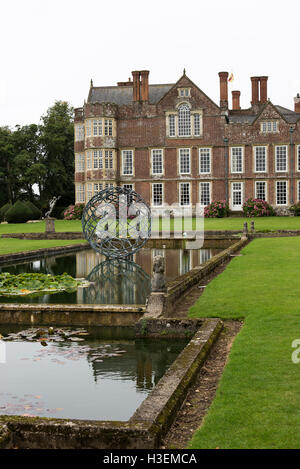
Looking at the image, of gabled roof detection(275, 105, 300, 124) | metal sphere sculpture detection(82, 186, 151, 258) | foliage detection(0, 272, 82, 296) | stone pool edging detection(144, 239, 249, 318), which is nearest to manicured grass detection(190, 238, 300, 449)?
stone pool edging detection(144, 239, 249, 318)

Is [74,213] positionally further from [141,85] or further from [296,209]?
[296,209]

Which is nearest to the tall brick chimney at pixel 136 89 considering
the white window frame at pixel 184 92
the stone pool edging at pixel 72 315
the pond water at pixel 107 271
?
the white window frame at pixel 184 92

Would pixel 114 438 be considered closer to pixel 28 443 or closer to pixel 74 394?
pixel 28 443

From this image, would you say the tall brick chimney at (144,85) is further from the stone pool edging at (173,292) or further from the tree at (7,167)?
the stone pool edging at (173,292)

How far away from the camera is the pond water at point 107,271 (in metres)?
12.4

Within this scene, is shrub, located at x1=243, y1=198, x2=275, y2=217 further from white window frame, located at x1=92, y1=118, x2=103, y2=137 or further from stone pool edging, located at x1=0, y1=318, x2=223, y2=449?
stone pool edging, located at x1=0, y1=318, x2=223, y2=449

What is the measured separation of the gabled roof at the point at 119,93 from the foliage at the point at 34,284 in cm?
3488

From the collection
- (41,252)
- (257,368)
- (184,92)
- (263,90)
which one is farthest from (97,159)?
(257,368)

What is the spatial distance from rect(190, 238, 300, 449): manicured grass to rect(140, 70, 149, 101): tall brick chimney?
34315mm

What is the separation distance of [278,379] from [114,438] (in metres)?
2.13

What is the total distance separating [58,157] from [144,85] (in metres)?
16.4

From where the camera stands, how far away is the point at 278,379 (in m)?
6.05

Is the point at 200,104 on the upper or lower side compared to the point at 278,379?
upper

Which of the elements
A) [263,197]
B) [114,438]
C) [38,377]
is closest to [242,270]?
[38,377]
